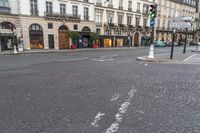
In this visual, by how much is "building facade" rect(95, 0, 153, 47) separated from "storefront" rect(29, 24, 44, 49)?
1285cm

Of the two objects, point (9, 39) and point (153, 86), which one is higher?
point (9, 39)

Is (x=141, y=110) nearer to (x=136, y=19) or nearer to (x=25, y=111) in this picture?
(x=25, y=111)

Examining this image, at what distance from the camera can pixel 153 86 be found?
7.11m

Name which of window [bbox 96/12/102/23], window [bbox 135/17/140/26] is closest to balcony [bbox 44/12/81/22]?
window [bbox 96/12/102/23]

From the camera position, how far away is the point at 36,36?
31.6m

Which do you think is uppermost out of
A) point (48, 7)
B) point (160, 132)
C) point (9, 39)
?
point (48, 7)

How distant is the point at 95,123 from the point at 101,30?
3775 cm

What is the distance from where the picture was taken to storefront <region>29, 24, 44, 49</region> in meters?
31.0

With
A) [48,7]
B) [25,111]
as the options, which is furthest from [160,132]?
[48,7]

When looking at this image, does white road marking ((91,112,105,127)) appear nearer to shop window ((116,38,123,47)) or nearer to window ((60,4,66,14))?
window ((60,4,66,14))

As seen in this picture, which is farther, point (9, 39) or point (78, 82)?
point (9, 39)

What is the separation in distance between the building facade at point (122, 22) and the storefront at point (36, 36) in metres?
12.9

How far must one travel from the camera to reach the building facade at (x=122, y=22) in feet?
132

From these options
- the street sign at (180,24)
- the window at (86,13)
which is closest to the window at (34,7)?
the window at (86,13)
